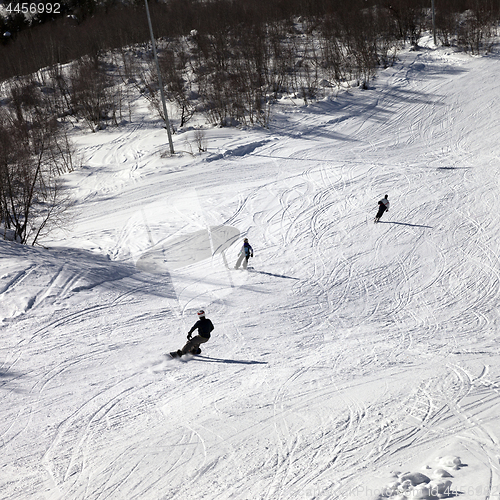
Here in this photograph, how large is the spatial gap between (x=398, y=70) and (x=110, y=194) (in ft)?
78.0

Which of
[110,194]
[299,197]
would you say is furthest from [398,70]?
[110,194]

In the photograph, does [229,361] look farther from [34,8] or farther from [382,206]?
[34,8]

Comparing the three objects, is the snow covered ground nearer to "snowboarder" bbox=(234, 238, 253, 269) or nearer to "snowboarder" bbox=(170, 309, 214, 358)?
"snowboarder" bbox=(170, 309, 214, 358)

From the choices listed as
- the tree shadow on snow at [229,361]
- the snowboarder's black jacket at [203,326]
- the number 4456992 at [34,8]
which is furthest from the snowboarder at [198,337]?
the number 4456992 at [34,8]

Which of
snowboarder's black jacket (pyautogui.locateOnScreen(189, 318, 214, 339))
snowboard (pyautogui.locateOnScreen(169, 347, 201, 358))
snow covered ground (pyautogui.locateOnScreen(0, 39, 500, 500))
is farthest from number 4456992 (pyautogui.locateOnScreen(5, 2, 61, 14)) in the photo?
snowboarder's black jacket (pyautogui.locateOnScreen(189, 318, 214, 339))

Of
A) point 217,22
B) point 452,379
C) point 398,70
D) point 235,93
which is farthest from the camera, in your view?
point 217,22

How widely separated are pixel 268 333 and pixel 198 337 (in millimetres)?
1997

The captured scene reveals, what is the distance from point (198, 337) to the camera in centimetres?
1003

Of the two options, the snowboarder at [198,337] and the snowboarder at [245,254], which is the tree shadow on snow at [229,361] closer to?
the snowboarder at [198,337]

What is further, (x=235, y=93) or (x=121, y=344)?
(x=235, y=93)

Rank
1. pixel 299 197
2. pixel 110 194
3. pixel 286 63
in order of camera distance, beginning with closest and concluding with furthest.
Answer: pixel 299 197 → pixel 110 194 → pixel 286 63

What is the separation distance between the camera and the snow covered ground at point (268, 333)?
712 cm

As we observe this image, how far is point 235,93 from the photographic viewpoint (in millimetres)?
30984

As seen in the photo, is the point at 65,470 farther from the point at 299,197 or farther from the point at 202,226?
the point at 299,197
